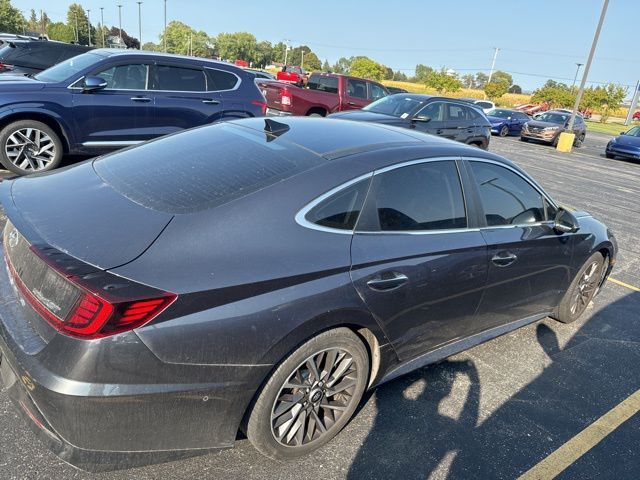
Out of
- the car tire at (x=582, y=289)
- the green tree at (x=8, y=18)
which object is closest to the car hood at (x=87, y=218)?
the car tire at (x=582, y=289)

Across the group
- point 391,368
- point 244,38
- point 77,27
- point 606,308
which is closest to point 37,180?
point 391,368

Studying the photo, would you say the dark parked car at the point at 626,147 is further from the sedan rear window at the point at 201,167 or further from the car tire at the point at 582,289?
the sedan rear window at the point at 201,167

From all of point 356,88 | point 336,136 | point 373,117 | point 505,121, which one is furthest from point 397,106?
point 505,121

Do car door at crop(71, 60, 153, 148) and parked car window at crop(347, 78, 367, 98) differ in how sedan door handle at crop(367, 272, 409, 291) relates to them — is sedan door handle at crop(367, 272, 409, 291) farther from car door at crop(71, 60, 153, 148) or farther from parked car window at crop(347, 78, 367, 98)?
parked car window at crop(347, 78, 367, 98)

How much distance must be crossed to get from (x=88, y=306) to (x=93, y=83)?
5.45 meters

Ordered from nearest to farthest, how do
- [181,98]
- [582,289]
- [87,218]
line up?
[87,218]
[582,289]
[181,98]

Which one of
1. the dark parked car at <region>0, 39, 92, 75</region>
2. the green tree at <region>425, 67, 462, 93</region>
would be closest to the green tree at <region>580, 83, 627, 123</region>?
the green tree at <region>425, 67, 462, 93</region>

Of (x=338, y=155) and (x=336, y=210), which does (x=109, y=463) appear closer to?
(x=336, y=210)

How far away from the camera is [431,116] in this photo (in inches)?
421

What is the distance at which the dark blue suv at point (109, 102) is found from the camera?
608cm

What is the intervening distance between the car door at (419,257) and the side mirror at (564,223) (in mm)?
960

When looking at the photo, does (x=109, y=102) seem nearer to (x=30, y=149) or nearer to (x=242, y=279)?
(x=30, y=149)

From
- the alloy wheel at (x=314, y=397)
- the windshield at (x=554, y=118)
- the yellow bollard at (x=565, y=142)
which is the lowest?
the yellow bollard at (x=565, y=142)

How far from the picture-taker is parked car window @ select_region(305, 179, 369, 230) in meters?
2.38
